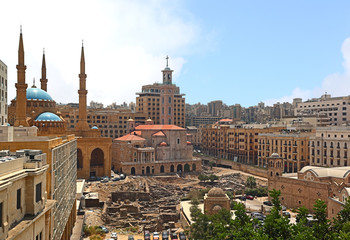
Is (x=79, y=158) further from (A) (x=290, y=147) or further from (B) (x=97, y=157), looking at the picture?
(A) (x=290, y=147)

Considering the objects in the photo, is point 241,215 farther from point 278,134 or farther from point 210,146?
point 210,146

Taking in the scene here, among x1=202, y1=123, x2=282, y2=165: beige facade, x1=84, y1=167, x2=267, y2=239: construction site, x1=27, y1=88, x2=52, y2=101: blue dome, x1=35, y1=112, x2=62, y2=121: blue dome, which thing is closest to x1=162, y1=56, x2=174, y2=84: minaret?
x1=202, y1=123, x2=282, y2=165: beige facade

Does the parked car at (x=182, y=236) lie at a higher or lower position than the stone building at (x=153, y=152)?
lower

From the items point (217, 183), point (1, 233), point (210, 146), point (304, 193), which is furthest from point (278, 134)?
point (1, 233)

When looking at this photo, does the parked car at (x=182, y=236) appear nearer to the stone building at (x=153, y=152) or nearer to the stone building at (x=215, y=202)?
the stone building at (x=215, y=202)

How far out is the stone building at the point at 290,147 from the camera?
233ft

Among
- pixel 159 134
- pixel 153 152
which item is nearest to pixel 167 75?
pixel 159 134

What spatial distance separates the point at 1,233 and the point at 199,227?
86.0 feet

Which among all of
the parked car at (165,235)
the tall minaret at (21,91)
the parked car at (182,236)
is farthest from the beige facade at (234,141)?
the tall minaret at (21,91)

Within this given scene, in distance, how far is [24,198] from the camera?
14.8 m

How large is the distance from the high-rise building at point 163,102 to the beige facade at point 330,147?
172 ft

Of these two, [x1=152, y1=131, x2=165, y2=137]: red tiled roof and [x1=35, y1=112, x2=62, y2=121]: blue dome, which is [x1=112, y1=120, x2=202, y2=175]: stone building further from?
[x1=35, y1=112, x2=62, y2=121]: blue dome

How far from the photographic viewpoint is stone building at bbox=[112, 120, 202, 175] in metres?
81.4

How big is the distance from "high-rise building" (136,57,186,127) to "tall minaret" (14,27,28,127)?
211 feet
